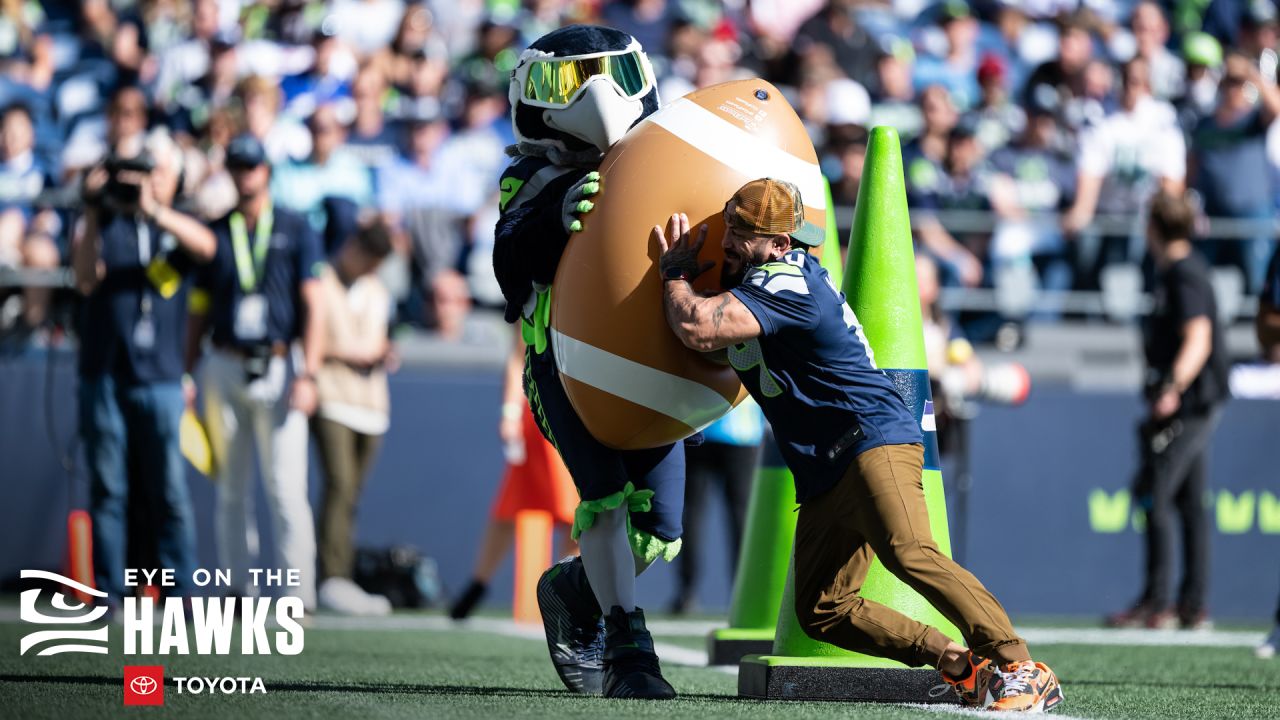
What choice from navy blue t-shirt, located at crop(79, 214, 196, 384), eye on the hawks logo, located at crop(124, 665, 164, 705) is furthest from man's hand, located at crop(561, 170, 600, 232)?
navy blue t-shirt, located at crop(79, 214, 196, 384)

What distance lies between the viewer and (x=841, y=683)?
17.3 ft

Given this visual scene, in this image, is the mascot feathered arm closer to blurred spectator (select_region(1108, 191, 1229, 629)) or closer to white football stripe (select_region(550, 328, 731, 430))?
white football stripe (select_region(550, 328, 731, 430))

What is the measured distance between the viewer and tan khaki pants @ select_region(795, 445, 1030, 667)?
4656mm

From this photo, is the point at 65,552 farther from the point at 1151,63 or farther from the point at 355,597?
the point at 1151,63

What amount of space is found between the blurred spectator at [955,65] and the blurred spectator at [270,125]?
15.7 ft

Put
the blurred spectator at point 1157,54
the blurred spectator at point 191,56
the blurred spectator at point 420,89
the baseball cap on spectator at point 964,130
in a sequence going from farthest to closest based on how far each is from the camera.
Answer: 1. the blurred spectator at point 1157,54
2. the blurred spectator at point 191,56
3. the blurred spectator at point 420,89
4. the baseball cap on spectator at point 964,130

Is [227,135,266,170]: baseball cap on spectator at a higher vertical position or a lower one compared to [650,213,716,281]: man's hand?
higher

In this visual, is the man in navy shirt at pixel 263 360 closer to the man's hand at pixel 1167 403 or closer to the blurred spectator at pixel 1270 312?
the man's hand at pixel 1167 403

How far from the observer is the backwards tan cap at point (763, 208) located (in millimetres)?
4695

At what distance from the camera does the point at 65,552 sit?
10.1 metres

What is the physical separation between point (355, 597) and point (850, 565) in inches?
202

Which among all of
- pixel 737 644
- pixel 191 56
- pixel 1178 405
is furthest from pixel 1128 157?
pixel 737 644

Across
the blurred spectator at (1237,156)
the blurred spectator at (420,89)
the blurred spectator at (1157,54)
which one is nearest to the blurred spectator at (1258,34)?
the blurred spectator at (1157,54)

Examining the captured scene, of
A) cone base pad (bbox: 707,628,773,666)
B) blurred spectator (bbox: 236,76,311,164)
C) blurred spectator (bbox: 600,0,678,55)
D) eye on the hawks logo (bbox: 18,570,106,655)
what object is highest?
blurred spectator (bbox: 600,0,678,55)
